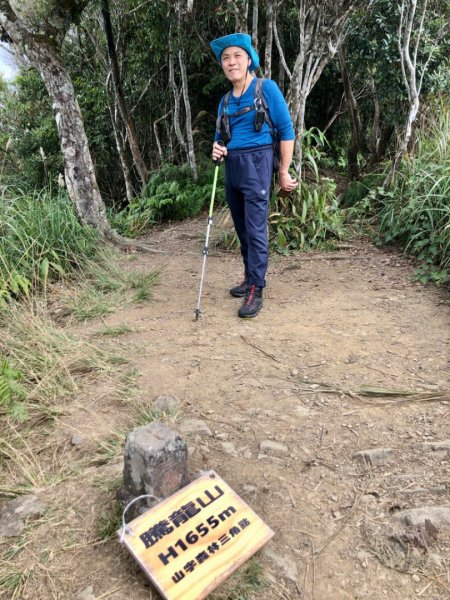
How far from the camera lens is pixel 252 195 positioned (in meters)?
3.42

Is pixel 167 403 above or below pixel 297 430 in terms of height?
above

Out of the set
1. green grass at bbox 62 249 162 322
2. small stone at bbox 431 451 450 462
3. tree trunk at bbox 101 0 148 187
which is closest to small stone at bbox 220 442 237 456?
small stone at bbox 431 451 450 462

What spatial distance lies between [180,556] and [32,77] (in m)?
12.1

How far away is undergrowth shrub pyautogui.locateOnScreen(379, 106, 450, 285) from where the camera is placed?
14.0ft

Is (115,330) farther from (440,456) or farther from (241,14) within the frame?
(241,14)

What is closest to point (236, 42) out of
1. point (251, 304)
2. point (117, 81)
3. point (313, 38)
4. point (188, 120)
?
point (251, 304)

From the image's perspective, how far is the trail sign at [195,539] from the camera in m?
1.49

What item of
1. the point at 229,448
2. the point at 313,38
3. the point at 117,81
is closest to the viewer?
the point at 229,448

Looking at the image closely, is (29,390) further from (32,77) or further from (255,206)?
(32,77)

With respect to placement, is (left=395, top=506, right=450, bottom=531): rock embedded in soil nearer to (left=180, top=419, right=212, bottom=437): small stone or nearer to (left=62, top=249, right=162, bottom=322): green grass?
(left=180, top=419, right=212, bottom=437): small stone

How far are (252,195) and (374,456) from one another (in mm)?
2103

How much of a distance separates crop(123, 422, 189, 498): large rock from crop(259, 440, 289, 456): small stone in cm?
58

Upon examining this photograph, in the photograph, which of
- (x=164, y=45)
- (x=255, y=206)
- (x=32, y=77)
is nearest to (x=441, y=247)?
(x=255, y=206)

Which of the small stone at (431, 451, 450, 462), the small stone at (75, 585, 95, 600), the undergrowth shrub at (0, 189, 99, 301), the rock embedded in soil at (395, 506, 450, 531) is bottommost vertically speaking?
the small stone at (431, 451, 450, 462)
